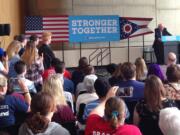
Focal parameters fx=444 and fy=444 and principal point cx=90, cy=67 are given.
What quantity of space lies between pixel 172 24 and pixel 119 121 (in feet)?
Answer: 51.5

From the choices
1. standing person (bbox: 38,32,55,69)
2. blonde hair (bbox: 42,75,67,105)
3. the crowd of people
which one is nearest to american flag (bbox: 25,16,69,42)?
standing person (bbox: 38,32,55,69)

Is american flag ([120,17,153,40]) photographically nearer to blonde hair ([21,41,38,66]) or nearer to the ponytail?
blonde hair ([21,41,38,66])

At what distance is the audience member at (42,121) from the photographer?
3.04 m

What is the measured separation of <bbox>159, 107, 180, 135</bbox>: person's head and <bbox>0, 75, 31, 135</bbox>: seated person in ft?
4.69

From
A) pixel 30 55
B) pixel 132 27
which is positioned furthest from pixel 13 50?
pixel 132 27

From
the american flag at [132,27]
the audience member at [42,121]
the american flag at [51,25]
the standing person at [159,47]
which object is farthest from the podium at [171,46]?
the audience member at [42,121]

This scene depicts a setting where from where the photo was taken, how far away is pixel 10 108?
4.06 meters

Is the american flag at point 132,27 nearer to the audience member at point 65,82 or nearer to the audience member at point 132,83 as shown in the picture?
the audience member at point 65,82

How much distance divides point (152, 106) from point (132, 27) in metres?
12.2

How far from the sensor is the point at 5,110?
13.1 ft

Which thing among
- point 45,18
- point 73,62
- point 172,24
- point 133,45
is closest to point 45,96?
point 45,18

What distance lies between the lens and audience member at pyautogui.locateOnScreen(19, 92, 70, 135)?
3043 mm

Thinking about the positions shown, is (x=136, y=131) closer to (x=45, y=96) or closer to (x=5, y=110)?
(x=45, y=96)

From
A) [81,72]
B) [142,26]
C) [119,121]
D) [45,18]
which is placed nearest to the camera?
[119,121]
